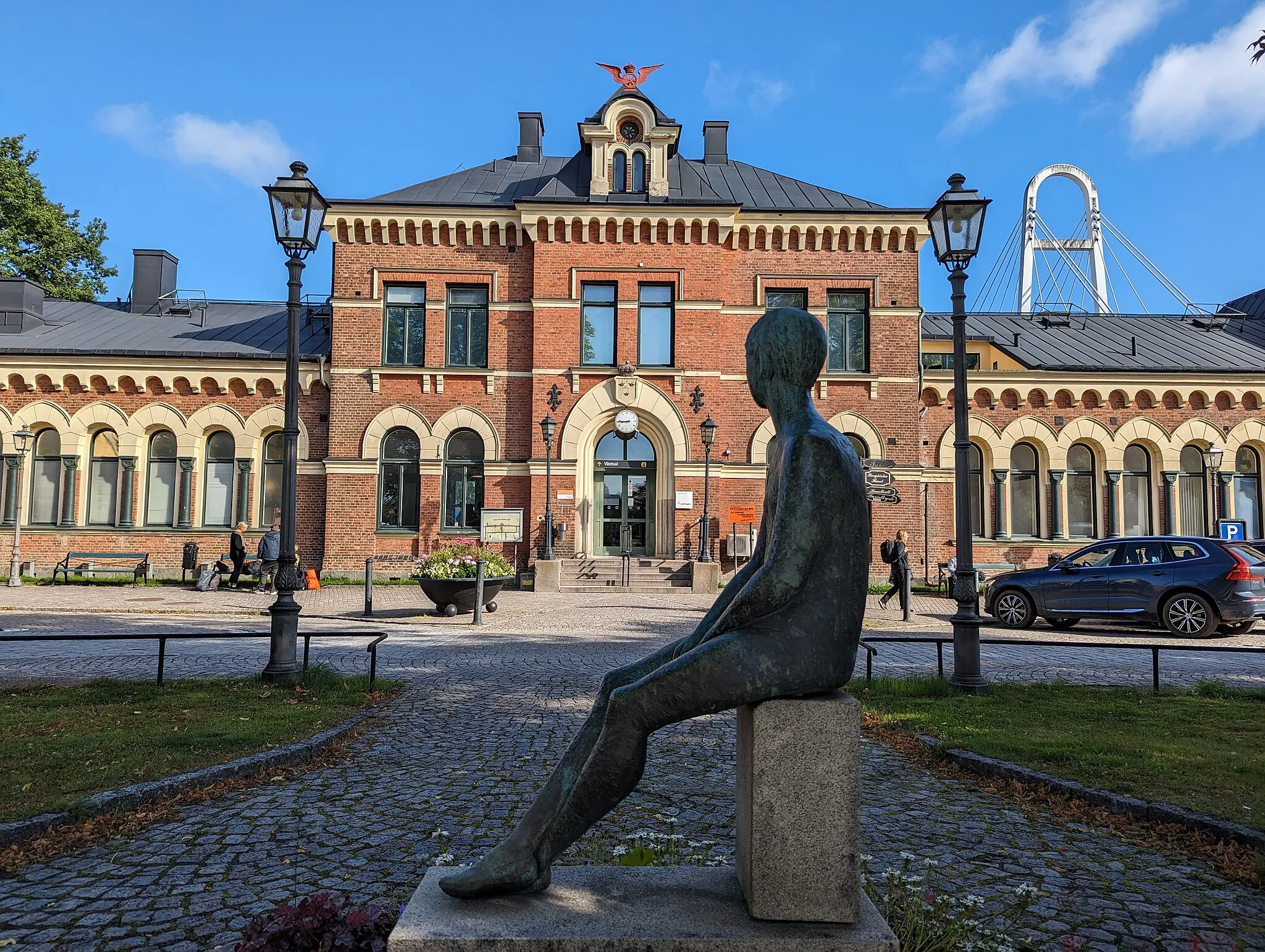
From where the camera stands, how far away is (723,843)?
156 inches

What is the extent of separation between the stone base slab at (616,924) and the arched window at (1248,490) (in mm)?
28669

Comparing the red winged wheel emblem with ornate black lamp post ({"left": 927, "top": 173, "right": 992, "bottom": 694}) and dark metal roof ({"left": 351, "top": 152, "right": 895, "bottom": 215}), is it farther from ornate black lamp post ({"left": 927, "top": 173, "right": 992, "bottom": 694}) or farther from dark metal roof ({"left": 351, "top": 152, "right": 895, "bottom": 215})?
ornate black lamp post ({"left": 927, "top": 173, "right": 992, "bottom": 694})

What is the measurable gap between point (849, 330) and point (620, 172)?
8135mm

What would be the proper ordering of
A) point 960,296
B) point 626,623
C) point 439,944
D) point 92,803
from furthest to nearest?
1. point 626,623
2. point 960,296
3. point 92,803
4. point 439,944

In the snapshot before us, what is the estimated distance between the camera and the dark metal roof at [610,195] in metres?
23.1

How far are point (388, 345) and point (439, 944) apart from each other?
22.8 meters

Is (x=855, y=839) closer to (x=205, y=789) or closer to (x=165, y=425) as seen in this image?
(x=205, y=789)

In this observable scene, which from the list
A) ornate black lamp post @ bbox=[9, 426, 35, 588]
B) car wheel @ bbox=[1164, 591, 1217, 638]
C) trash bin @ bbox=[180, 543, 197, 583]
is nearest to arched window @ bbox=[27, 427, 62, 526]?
ornate black lamp post @ bbox=[9, 426, 35, 588]

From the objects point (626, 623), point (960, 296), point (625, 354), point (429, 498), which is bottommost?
point (626, 623)

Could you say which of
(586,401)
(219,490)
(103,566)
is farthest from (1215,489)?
(103,566)

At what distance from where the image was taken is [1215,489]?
80.2 ft

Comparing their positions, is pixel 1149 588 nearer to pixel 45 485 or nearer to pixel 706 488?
pixel 706 488

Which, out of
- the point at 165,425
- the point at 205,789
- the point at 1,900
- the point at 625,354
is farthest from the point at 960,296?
the point at 165,425

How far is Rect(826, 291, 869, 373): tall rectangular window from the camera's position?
932 inches
